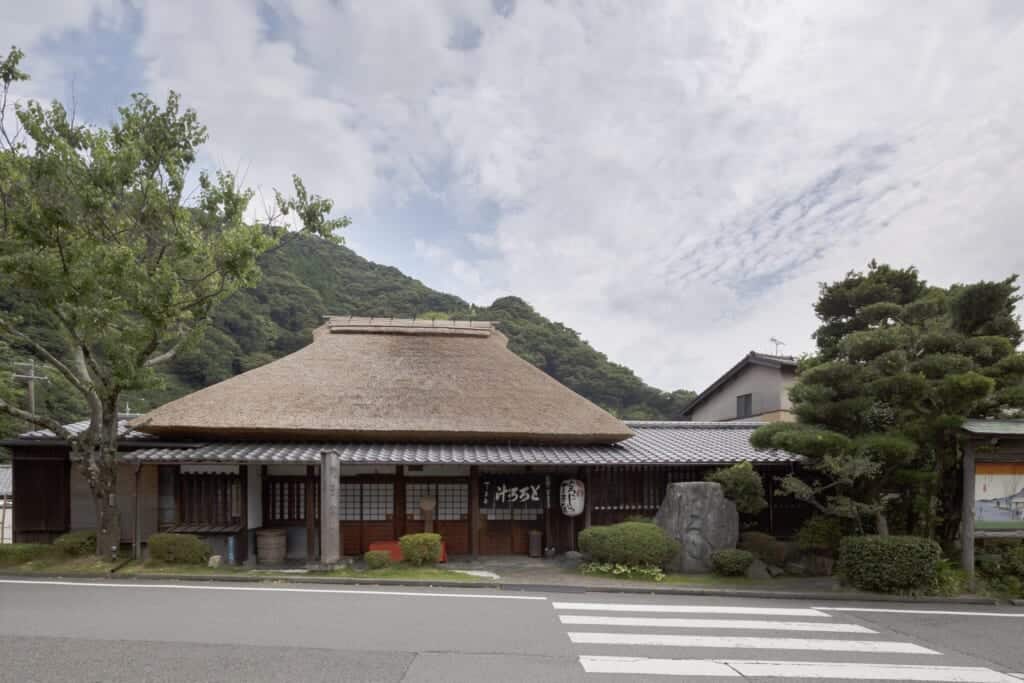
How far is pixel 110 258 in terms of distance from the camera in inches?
410

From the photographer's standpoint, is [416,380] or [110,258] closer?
[110,258]

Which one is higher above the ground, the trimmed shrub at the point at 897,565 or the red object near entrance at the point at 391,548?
the trimmed shrub at the point at 897,565

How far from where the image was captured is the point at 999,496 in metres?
10.5

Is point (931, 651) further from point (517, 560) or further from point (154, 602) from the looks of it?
point (154, 602)

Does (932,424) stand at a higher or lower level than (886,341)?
lower

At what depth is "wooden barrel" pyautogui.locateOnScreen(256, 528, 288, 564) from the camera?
12.3m

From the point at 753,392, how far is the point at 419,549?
17854mm

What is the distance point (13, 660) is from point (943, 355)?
46.5 ft

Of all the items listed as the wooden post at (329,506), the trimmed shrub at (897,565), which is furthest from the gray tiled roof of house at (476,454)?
the trimmed shrub at (897,565)

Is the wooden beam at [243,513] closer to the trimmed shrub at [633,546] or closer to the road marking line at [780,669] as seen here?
the trimmed shrub at [633,546]

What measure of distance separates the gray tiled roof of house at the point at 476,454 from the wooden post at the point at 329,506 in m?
0.53

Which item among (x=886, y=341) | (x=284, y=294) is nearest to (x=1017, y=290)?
(x=886, y=341)

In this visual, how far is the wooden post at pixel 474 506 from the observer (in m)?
13.4

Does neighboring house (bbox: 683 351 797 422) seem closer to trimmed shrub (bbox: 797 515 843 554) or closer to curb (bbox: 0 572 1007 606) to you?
trimmed shrub (bbox: 797 515 843 554)
